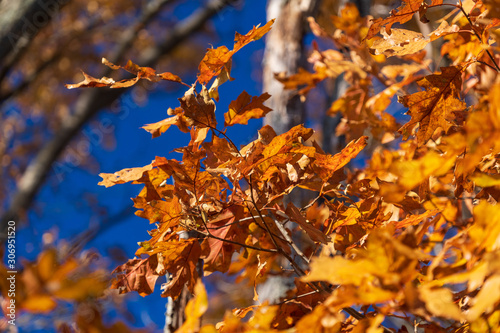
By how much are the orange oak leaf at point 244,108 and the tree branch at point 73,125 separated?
129 inches

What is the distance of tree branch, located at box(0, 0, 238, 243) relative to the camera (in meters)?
3.65

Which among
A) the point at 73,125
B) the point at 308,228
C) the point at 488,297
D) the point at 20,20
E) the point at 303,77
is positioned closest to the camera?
the point at 488,297

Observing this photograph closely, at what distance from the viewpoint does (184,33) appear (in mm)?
4523

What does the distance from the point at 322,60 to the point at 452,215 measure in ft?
1.94

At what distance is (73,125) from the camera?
12.9 ft

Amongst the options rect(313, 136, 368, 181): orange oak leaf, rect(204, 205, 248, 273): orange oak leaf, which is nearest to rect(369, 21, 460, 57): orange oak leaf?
rect(313, 136, 368, 181): orange oak leaf

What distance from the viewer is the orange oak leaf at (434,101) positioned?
28.5 inches

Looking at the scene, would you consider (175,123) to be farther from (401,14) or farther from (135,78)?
(401,14)

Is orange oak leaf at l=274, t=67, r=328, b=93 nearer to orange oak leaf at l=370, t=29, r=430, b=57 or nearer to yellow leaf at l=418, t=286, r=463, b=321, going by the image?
orange oak leaf at l=370, t=29, r=430, b=57

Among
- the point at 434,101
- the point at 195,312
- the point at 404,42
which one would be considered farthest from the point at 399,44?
the point at 195,312

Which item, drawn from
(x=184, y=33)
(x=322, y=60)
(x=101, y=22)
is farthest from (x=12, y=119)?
(x=322, y=60)

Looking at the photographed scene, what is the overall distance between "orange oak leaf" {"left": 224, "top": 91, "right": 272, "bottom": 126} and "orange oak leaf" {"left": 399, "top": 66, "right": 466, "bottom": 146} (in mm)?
266

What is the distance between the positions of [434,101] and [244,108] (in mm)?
360

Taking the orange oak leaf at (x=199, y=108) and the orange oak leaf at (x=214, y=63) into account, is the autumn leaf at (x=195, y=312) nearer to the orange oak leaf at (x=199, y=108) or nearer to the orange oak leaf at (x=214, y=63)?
the orange oak leaf at (x=199, y=108)
